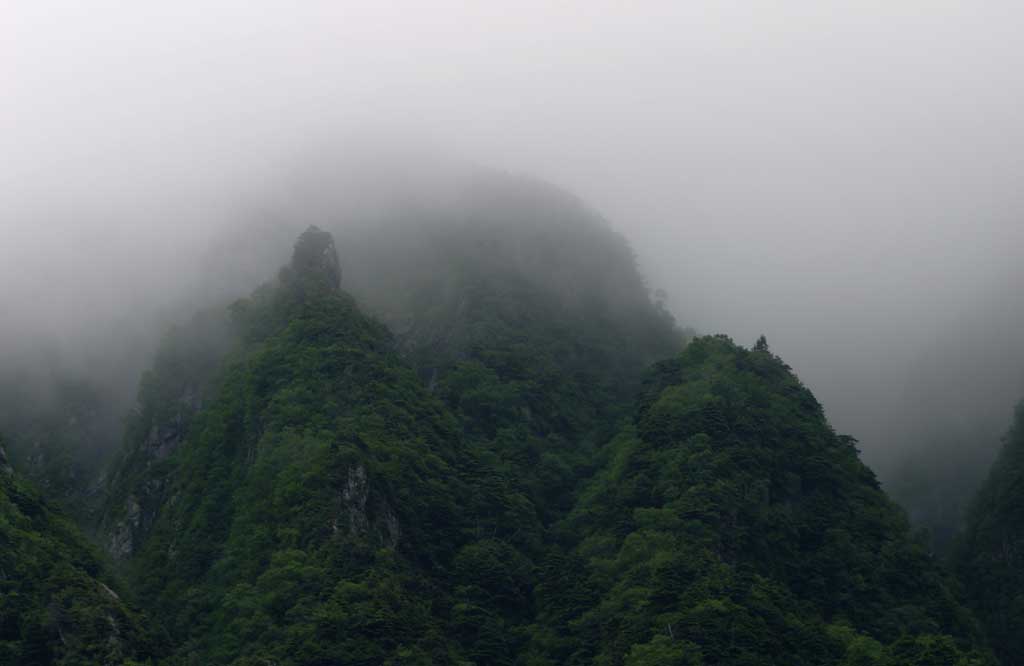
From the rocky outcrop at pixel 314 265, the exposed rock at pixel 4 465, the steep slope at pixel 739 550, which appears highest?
the rocky outcrop at pixel 314 265

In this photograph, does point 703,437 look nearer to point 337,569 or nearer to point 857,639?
point 857,639

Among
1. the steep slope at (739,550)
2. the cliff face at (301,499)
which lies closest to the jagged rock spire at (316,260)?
the cliff face at (301,499)

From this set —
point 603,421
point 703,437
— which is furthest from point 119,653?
point 603,421

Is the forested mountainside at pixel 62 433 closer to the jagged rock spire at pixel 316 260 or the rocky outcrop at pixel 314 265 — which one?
the rocky outcrop at pixel 314 265

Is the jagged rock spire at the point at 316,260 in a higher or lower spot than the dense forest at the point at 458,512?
higher

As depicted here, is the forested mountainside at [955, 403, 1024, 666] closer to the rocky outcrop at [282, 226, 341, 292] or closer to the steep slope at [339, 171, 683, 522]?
the steep slope at [339, 171, 683, 522]

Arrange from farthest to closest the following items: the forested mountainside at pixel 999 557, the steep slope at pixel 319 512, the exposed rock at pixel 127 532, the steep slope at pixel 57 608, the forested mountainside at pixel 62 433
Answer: the forested mountainside at pixel 62 433 → the exposed rock at pixel 127 532 → the forested mountainside at pixel 999 557 → the steep slope at pixel 319 512 → the steep slope at pixel 57 608

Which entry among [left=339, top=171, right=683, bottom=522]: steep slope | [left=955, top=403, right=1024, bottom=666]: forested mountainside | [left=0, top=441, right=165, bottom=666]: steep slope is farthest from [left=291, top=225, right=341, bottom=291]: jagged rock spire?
[left=955, top=403, right=1024, bottom=666]: forested mountainside

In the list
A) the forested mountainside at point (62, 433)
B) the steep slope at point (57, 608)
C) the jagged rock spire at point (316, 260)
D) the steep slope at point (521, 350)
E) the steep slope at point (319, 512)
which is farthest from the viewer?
the jagged rock spire at point (316, 260)
